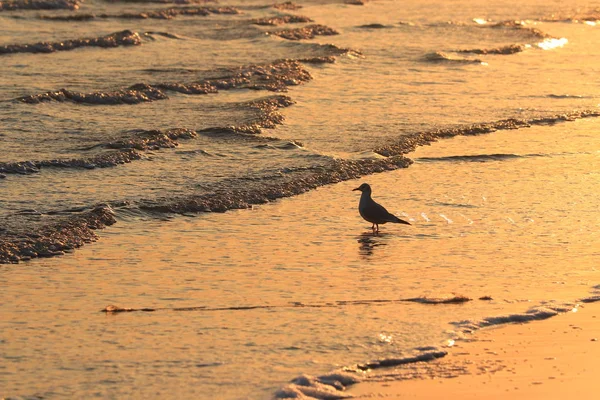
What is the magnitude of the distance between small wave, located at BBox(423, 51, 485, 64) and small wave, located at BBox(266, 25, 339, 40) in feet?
14.4

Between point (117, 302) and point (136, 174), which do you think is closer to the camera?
point (117, 302)

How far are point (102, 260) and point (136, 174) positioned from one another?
11.6 feet

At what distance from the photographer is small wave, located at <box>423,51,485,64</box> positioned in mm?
22250

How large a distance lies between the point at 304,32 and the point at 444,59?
5.60 m

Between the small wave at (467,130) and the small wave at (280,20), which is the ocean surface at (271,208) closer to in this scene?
the small wave at (467,130)

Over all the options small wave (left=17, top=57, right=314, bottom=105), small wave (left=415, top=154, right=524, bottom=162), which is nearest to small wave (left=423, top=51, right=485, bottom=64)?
small wave (left=17, top=57, right=314, bottom=105)

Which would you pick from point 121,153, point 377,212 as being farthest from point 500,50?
point 377,212

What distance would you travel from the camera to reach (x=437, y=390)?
21.2ft

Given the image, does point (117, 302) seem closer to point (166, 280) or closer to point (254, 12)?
point (166, 280)

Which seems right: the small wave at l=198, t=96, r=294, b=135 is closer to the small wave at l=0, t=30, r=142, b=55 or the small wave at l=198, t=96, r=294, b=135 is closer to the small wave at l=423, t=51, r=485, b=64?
the small wave at l=423, t=51, r=485, b=64

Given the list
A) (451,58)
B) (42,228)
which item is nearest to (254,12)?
(451,58)

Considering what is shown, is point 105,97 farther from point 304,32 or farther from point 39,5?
point 39,5

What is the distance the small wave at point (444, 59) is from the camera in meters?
22.2

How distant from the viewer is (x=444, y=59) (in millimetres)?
22438
